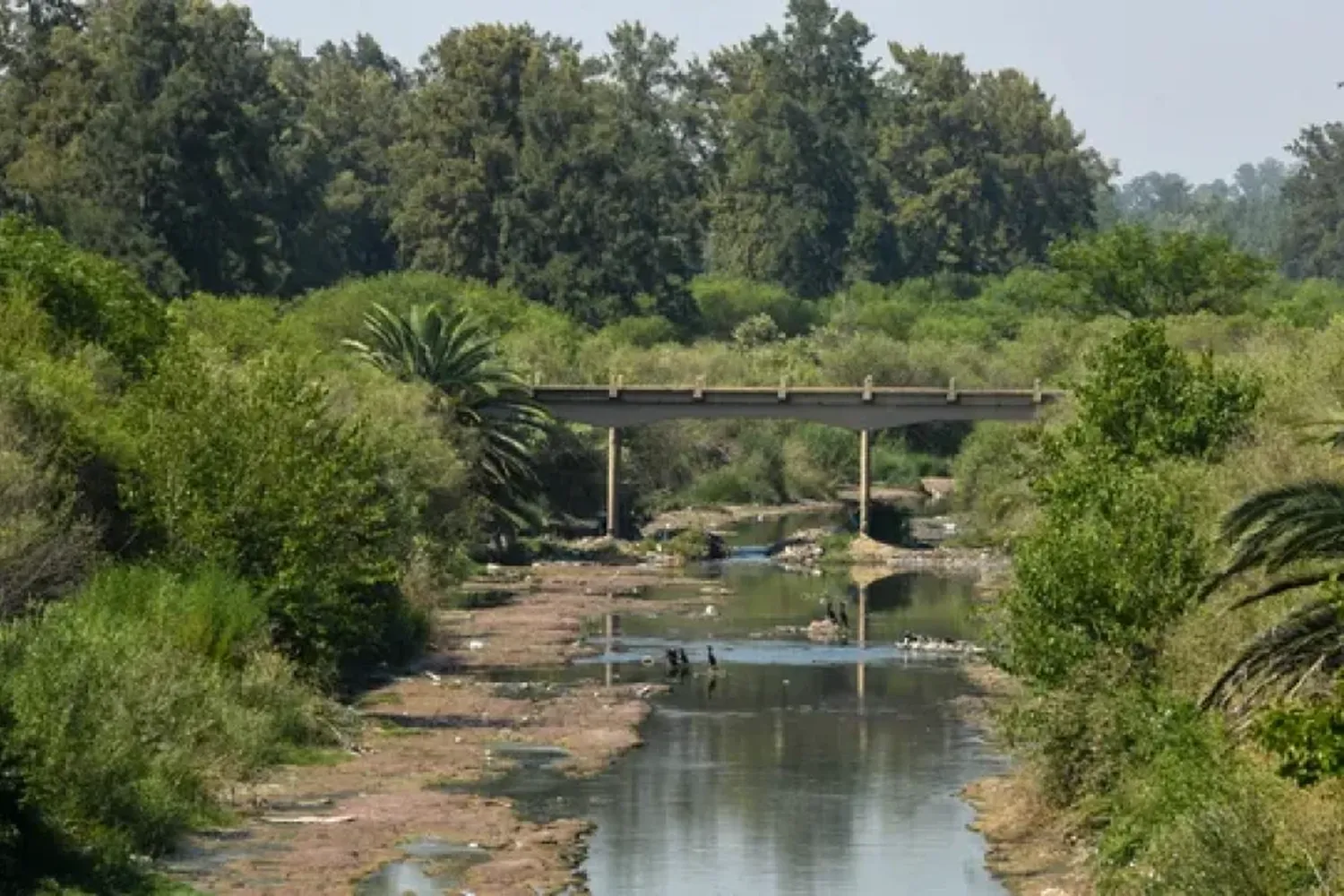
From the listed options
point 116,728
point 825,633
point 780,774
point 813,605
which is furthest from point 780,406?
point 116,728

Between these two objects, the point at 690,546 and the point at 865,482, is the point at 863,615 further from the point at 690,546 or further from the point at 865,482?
the point at 865,482

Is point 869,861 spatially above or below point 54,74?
below

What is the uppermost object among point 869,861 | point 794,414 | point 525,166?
point 525,166

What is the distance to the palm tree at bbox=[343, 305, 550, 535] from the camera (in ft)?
289

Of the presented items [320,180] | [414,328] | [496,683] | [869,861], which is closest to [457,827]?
[869,861]

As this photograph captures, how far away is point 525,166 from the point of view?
13800cm

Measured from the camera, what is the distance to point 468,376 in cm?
Answer: 8906

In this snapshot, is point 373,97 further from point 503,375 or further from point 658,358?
point 503,375

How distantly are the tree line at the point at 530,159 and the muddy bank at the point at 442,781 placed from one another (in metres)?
38.1

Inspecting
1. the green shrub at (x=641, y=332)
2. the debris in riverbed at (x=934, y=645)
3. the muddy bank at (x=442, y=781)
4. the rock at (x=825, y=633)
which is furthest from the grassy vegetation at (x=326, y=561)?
the green shrub at (x=641, y=332)

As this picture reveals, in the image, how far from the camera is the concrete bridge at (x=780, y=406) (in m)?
104

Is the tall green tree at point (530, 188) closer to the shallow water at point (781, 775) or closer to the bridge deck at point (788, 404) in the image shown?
the bridge deck at point (788, 404)

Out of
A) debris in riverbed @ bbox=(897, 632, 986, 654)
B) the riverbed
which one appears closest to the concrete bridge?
the riverbed

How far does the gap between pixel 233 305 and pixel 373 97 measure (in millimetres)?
85998
